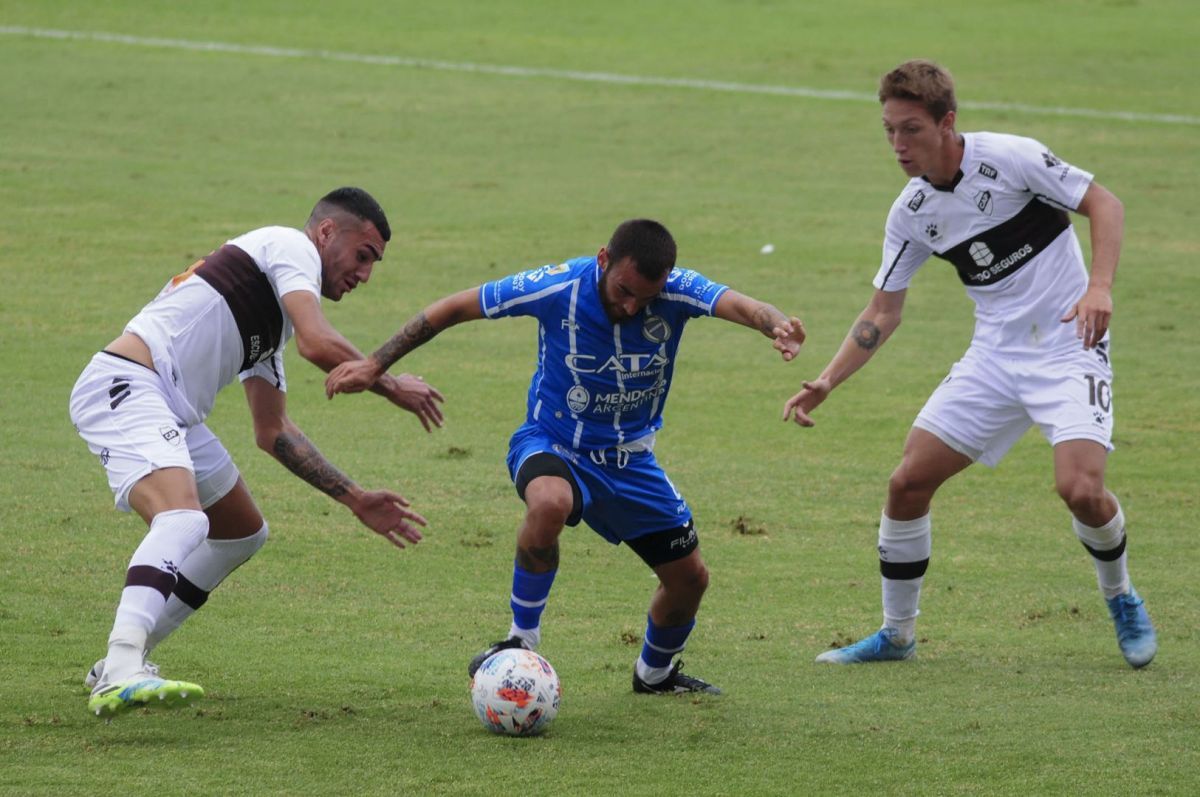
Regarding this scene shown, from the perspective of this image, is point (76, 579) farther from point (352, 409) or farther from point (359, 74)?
point (359, 74)

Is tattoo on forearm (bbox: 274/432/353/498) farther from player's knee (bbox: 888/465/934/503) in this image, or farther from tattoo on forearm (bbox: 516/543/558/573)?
player's knee (bbox: 888/465/934/503)

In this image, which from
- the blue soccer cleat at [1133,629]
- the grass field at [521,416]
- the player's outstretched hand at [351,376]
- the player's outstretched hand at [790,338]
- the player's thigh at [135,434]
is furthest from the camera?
the blue soccer cleat at [1133,629]

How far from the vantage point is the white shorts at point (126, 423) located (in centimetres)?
701

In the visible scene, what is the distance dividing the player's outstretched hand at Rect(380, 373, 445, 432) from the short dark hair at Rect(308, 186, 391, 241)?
27.0 inches

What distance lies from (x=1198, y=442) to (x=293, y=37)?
23985mm

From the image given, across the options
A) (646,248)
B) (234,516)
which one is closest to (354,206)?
(646,248)

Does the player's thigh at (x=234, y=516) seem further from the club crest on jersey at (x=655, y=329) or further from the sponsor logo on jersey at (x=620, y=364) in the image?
the club crest on jersey at (x=655, y=329)

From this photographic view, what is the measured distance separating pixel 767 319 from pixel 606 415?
927 mm

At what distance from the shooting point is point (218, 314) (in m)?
7.46

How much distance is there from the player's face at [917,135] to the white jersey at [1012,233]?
0.56ft

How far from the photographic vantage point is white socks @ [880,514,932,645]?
8742 mm

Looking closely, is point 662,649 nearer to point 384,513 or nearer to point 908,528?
point 384,513

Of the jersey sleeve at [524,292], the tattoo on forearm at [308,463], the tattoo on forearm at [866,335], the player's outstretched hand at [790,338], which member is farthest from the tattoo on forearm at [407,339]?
the tattoo on forearm at [866,335]

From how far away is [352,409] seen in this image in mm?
14289
